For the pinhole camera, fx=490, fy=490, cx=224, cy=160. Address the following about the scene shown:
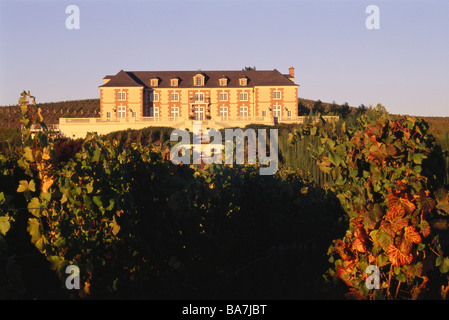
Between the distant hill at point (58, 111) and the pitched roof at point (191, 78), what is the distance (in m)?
20.3

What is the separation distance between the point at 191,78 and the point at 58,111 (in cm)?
3547

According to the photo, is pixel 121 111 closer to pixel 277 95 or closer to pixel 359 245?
pixel 277 95

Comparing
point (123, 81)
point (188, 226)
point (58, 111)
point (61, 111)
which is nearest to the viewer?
point (188, 226)

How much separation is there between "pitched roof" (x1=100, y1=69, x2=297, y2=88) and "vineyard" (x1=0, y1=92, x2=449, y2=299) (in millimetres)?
51672

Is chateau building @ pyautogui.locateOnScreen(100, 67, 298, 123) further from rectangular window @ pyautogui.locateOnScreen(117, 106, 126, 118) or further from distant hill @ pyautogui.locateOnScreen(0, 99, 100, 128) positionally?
distant hill @ pyautogui.locateOnScreen(0, 99, 100, 128)

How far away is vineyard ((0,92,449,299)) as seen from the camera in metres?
4.38

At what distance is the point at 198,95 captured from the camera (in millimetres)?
58219

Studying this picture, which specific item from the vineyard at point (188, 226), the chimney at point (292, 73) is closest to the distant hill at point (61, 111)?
the chimney at point (292, 73)

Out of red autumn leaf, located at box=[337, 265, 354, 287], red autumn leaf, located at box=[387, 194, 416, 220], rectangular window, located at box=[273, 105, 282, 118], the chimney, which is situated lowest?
red autumn leaf, located at box=[337, 265, 354, 287]

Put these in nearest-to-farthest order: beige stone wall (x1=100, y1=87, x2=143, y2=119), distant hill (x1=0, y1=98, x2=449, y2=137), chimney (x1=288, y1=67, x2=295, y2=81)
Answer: beige stone wall (x1=100, y1=87, x2=143, y2=119) < chimney (x1=288, y1=67, x2=295, y2=81) < distant hill (x1=0, y1=98, x2=449, y2=137)

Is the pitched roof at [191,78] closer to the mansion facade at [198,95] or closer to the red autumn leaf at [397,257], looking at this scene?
the mansion facade at [198,95]

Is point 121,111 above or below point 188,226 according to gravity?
above

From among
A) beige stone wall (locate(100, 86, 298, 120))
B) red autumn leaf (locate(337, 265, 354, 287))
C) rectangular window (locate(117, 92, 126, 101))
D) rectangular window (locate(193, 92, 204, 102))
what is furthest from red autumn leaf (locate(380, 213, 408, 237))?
rectangular window (locate(193, 92, 204, 102))

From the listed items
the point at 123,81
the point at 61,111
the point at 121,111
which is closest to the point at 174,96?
the point at 123,81
